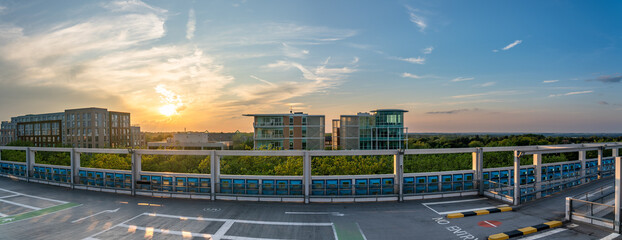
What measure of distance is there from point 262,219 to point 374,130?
4901cm

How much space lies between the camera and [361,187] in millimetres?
15680

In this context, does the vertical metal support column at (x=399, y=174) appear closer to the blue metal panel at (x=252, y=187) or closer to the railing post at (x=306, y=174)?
the railing post at (x=306, y=174)

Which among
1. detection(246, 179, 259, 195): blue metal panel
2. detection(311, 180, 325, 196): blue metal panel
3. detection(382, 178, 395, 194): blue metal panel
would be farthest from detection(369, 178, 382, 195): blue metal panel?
detection(246, 179, 259, 195): blue metal panel

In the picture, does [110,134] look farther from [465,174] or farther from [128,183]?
[465,174]

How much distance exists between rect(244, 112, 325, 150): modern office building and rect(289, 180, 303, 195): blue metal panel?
37378 millimetres

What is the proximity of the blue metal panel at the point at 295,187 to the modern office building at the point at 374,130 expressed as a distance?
4428cm

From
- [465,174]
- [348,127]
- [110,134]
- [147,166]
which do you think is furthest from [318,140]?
[110,134]

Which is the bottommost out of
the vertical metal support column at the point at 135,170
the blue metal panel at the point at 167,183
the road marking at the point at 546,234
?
the road marking at the point at 546,234

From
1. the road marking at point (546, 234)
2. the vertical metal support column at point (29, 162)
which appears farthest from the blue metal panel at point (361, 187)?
the vertical metal support column at point (29, 162)

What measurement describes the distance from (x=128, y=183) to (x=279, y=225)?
12.0m

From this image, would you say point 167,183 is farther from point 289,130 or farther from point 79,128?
point 79,128

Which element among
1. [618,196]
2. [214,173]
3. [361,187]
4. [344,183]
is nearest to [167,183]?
[214,173]

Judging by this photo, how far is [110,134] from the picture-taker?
8919 centimetres

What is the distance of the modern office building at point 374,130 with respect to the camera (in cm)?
5806
